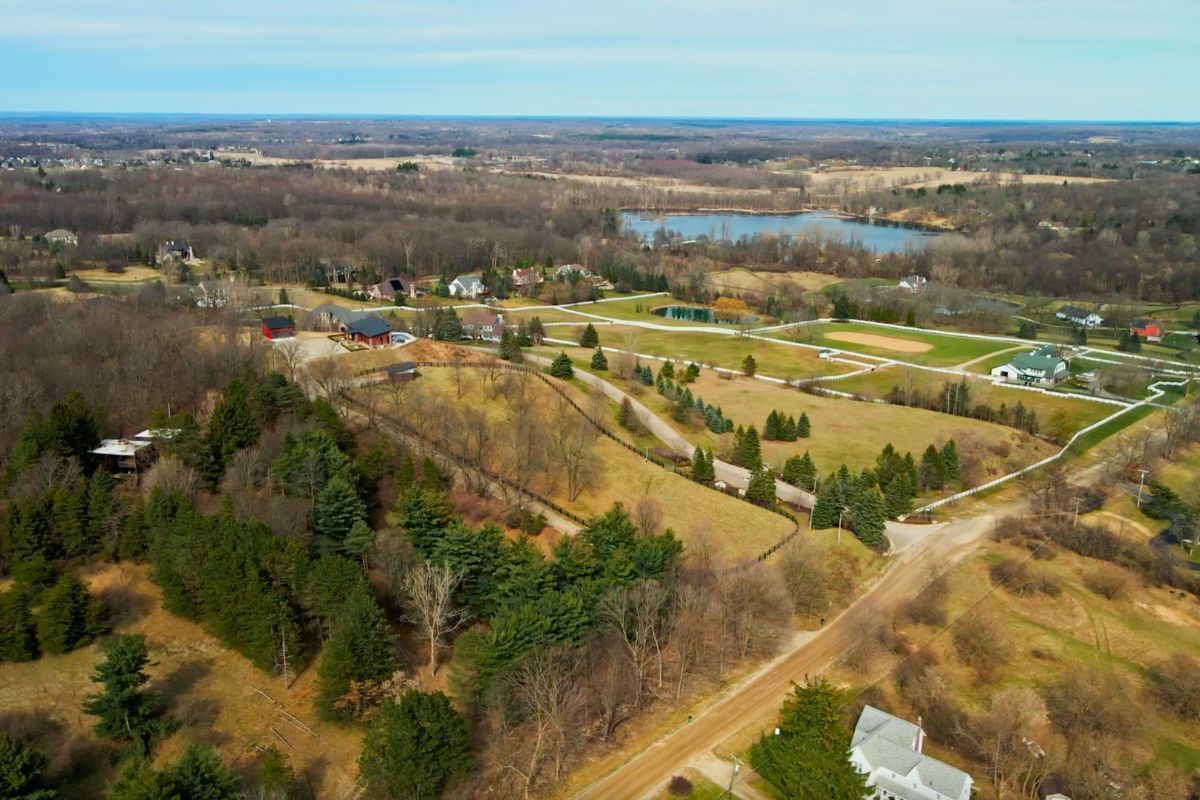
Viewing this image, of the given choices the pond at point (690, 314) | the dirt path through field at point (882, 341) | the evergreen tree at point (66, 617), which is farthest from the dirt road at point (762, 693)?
the pond at point (690, 314)

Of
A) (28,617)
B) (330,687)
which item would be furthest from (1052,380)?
(28,617)

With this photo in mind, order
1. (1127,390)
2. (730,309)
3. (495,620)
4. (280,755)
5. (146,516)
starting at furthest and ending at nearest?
(730,309) → (1127,390) → (146,516) → (495,620) → (280,755)

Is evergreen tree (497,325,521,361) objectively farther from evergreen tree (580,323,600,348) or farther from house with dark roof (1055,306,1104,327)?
house with dark roof (1055,306,1104,327)

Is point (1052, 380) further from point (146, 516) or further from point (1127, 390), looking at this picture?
point (146, 516)

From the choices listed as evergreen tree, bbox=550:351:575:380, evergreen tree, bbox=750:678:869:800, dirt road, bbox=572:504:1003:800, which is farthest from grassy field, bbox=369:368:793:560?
evergreen tree, bbox=750:678:869:800

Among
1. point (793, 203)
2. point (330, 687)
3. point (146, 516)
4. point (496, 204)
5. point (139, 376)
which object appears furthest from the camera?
point (793, 203)

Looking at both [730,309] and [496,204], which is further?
[496,204]

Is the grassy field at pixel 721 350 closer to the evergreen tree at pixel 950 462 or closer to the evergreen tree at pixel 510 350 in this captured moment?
the evergreen tree at pixel 510 350

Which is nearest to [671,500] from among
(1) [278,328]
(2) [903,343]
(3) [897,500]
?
(3) [897,500]
